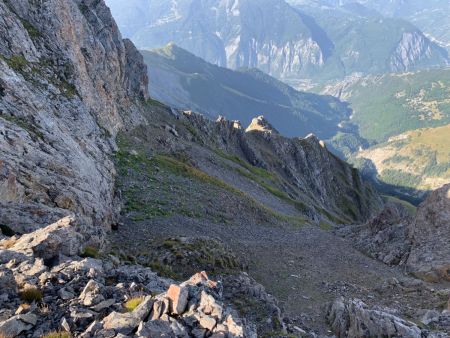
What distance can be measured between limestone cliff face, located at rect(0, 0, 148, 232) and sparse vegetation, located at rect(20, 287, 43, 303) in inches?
330

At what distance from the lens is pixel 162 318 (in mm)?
12352

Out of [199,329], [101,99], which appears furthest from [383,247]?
[199,329]

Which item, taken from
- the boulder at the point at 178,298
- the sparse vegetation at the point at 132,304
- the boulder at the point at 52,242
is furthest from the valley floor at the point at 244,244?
the boulder at the point at 178,298

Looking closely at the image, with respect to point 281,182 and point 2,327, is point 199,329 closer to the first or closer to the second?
point 2,327

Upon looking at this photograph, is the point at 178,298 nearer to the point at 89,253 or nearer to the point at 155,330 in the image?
the point at 155,330

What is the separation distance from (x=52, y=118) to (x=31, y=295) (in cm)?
2580

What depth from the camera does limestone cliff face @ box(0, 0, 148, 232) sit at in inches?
1021

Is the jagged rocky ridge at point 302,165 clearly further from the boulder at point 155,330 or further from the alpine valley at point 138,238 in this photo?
the boulder at point 155,330

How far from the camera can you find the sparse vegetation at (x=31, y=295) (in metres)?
14.2

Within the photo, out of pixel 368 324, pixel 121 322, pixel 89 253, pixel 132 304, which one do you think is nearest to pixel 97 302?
pixel 132 304

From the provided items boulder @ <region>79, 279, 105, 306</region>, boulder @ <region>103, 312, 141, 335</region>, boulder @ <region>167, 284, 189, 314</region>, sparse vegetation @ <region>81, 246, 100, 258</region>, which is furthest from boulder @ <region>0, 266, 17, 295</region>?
boulder @ <region>167, 284, 189, 314</region>

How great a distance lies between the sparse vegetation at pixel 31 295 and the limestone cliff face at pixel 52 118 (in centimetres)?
837

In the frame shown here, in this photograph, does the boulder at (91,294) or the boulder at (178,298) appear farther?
the boulder at (91,294)

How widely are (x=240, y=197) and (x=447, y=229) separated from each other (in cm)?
2735
